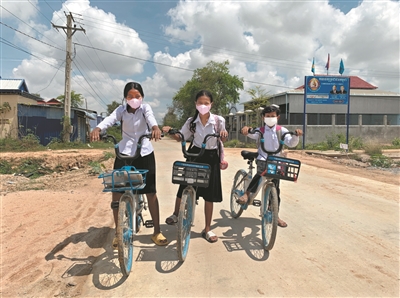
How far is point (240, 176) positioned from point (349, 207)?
2.27m

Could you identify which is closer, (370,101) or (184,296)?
(184,296)

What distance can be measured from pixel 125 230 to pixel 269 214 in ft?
5.59

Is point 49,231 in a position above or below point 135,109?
below

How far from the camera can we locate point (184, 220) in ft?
10.9

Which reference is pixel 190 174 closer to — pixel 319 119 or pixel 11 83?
pixel 319 119

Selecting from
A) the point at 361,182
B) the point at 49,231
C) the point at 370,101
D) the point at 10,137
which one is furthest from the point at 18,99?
the point at 370,101

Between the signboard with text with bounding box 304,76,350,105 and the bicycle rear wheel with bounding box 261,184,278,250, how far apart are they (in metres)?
18.9

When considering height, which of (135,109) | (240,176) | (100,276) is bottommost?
(100,276)

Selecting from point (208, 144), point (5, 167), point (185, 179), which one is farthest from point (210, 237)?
point (5, 167)

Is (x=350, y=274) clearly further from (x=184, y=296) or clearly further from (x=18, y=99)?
(x=18, y=99)

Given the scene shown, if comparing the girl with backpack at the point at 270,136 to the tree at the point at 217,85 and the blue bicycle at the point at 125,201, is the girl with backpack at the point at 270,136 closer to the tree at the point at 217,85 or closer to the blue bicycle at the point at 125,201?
the blue bicycle at the point at 125,201

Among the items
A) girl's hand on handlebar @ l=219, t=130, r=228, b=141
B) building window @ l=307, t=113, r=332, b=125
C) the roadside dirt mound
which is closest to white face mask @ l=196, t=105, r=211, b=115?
girl's hand on handlebar @ l=219, t=130, r=228, b=141

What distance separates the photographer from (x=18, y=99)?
21.2 m

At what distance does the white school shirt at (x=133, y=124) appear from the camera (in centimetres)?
344
